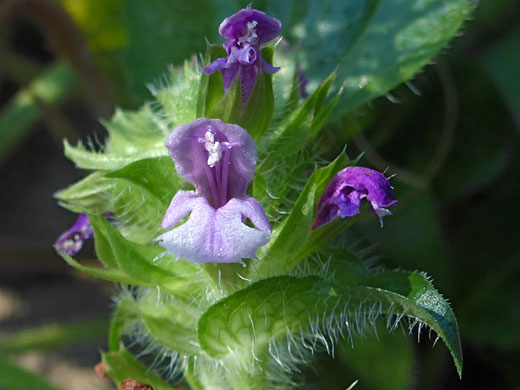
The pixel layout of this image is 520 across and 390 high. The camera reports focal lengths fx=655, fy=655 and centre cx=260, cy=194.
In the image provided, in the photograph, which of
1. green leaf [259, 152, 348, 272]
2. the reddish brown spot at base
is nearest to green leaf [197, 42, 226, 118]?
green leaf [259, 152, 348, 272]

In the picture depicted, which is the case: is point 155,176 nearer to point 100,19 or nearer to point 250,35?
point 250,35

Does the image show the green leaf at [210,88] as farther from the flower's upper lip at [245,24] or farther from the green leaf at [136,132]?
the green leaf at [136,132]

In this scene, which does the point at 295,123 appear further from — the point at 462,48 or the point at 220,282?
the point at 462,48

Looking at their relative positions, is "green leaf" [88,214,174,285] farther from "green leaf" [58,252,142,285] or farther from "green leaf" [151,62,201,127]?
"green leaf" [151,62,201,127]

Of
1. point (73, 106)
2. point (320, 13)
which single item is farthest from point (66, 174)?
point (320, 13)

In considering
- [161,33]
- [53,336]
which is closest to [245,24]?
[161,33]
